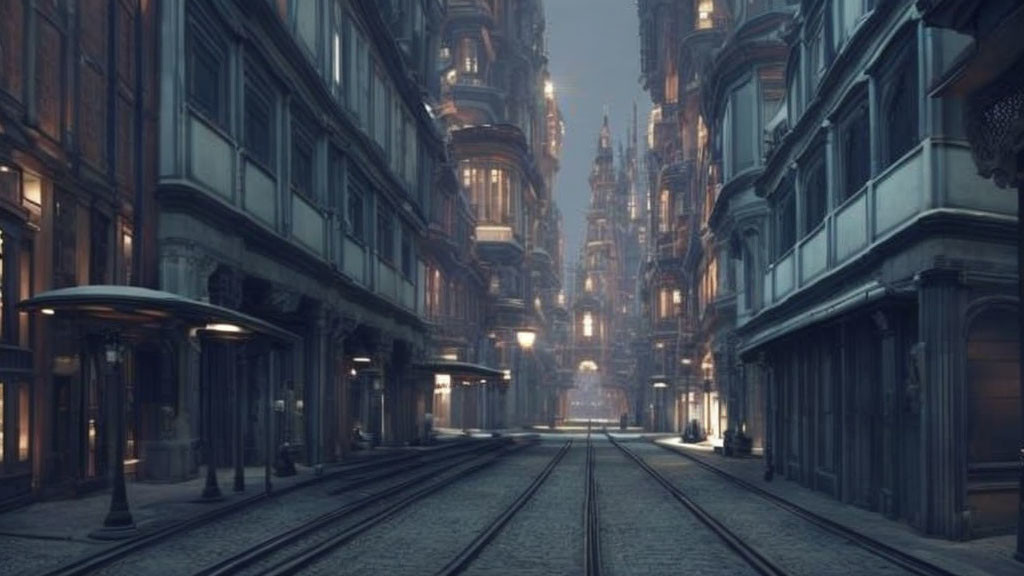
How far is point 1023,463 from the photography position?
12656mm

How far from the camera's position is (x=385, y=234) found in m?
39.2

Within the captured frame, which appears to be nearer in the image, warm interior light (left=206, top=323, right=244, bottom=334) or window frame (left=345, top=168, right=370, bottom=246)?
warm interior light (left=206, top=323, right=244, bottom=334)

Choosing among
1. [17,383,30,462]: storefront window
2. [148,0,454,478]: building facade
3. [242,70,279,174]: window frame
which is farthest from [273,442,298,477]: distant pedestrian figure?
[17,383,30,462]: storefront window

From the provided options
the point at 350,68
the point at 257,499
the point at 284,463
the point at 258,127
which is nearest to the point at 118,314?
the point at 257,499

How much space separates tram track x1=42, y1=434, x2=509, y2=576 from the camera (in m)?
11.4

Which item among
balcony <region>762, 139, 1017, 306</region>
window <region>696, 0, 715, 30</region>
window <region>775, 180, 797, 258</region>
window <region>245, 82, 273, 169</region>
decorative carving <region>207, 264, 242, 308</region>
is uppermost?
window <region>696, 0, 715, 30</region>

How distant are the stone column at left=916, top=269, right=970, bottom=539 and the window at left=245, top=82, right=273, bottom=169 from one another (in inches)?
591

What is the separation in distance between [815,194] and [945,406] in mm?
9651

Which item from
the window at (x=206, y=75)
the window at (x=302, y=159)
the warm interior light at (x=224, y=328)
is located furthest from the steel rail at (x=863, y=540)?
the window at (x=302, y=159)

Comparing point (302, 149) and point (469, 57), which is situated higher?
point (469, 57)

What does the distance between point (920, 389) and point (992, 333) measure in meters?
1.36

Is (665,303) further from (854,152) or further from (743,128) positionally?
(854,152)

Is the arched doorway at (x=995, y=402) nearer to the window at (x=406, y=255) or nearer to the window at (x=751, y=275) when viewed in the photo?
the window at (x=751, y=275)

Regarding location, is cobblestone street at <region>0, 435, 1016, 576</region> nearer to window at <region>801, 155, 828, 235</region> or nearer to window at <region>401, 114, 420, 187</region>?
window at <region>801, 155, 828, 235</region>
